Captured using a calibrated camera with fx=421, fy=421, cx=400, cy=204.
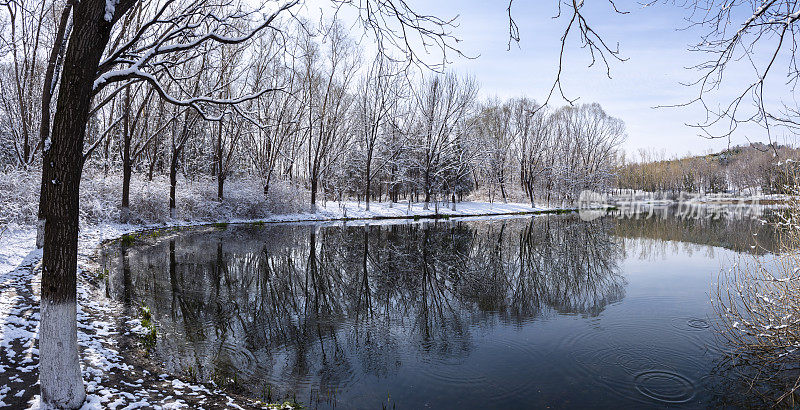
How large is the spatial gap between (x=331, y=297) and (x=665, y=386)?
714 cm

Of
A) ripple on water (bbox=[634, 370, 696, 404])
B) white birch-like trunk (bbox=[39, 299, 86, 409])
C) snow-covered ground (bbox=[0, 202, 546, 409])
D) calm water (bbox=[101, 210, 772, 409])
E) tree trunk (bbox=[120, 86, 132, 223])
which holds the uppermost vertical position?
tree trunk (bbox=[120, 86, 132, 223])

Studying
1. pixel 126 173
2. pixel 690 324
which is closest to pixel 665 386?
pixel 690 324

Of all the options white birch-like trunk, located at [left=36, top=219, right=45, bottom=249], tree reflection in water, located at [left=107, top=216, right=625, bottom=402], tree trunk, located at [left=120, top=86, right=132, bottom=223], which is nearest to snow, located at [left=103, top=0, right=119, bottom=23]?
tree reflection in water, located at [left=107, top=216, right=625, bottom=402]

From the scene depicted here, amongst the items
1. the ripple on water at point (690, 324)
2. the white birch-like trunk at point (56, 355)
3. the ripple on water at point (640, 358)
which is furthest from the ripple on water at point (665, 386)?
the white birch-like trunk at point (56, 355)

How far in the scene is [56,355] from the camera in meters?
4.18

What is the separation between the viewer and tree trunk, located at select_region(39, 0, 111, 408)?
13.5ft

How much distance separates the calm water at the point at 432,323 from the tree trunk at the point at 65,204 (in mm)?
1957

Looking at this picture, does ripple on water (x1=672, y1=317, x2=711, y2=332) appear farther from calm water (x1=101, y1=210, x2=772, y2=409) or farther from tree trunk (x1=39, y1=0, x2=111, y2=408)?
tree trunk (x1=39, y1=0, x2=111, y2=408)

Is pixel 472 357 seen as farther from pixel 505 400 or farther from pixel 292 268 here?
pixel 292 268

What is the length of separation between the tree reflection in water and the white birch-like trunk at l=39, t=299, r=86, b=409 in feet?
6.06

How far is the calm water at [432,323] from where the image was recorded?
611 cm

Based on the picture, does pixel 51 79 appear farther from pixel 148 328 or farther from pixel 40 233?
pixel 148 328

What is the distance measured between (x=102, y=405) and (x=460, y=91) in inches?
1456

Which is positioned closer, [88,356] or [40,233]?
[88,356]
